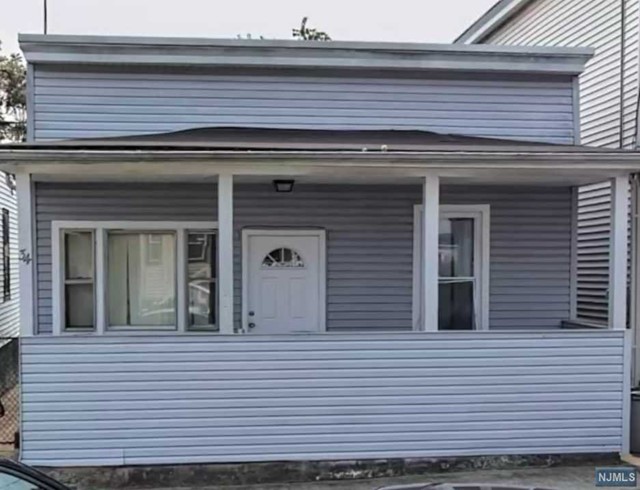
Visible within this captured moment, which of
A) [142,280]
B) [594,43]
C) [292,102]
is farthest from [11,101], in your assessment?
[594,43]

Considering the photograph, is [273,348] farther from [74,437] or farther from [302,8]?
[302,8]

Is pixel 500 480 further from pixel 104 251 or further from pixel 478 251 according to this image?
pixel 104 251

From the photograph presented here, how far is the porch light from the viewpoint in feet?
21.7

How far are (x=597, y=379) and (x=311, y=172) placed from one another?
3.48 meters

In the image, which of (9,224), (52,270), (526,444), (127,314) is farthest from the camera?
(9,224)

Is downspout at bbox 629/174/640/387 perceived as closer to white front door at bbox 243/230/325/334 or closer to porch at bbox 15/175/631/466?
porch at bbox 15/175/631/466

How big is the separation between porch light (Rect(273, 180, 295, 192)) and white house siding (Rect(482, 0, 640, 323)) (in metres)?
4.53

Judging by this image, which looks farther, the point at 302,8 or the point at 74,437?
the point at 302,8

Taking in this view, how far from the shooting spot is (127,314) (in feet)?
23.9

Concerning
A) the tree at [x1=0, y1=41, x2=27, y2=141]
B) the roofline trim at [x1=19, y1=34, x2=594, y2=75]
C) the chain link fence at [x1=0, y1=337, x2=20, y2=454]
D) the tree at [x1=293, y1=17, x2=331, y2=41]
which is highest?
the tree at [x1=293, y1=17, x2=331, y2=41]

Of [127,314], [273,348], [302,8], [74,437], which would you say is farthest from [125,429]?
[302,8]

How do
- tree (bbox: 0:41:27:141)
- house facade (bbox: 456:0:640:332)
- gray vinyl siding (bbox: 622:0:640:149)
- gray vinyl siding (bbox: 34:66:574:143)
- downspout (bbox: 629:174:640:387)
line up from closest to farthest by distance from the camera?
gray vinyl siding (bbox: 34:66:574:143), downspout (bbox: 629:174:640:387), gray vinyl siding (bbox: 622:0:640:149), house facade (bbox: 456:0:640:332), tree (bbox: 0:41:27:141)

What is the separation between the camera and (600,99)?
8719mm

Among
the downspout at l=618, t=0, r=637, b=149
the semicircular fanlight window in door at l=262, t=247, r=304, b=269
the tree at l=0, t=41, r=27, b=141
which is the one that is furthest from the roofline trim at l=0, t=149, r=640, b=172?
the tree at l=0, t=41, r=27, b=141
